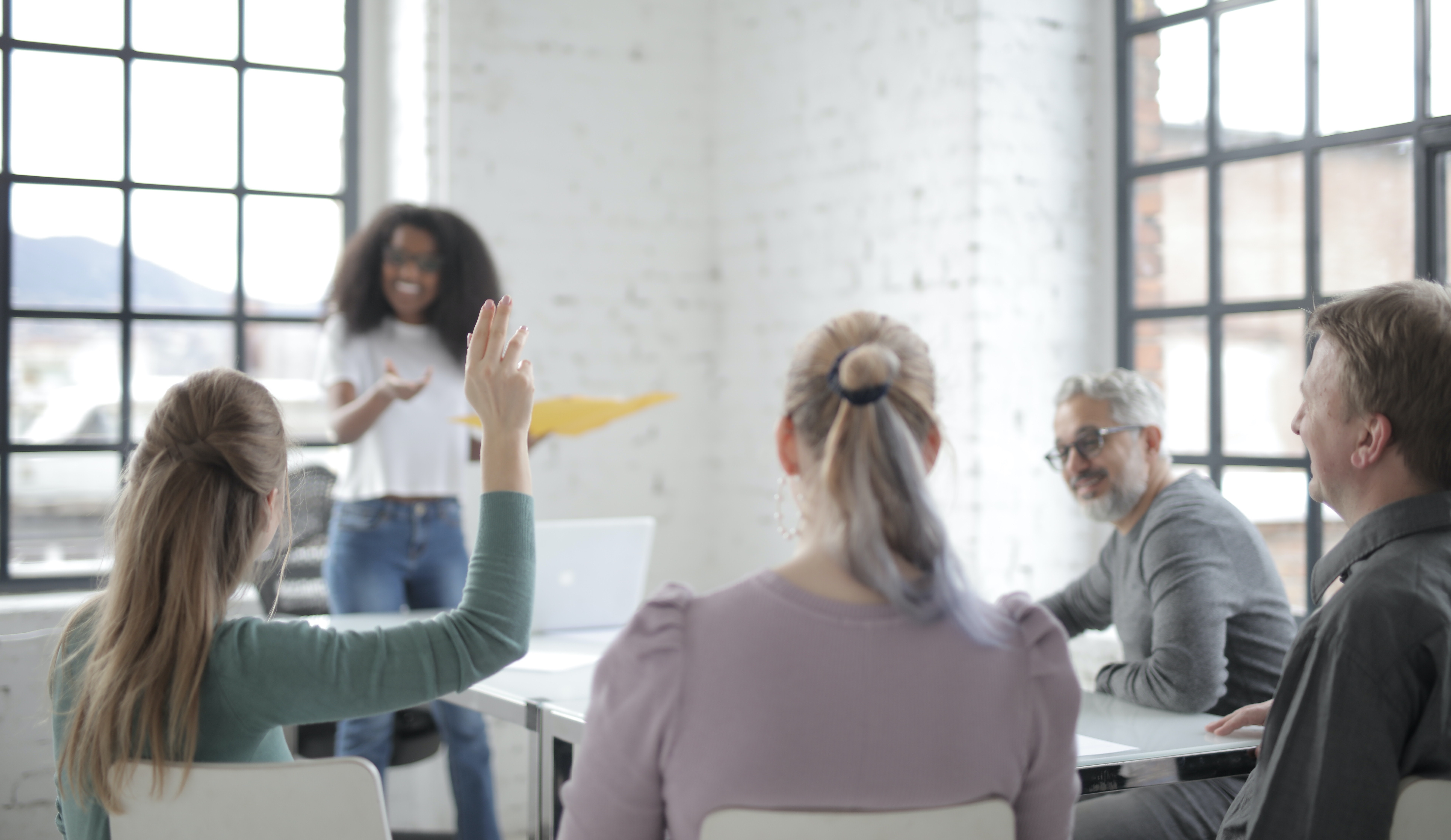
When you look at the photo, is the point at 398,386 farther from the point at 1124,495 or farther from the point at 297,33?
the point at 297,33

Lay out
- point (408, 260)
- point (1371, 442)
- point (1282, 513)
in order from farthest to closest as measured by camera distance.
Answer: point (1282, 513) < point (408, 260) < point (1371, 442)

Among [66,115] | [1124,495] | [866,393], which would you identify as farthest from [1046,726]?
[66,115]

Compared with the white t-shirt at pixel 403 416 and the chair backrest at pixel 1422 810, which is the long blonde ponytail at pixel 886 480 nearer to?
the chair backrest at pixel 1422 810

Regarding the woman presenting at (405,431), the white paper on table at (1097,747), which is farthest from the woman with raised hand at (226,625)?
the woman presenting at (405,431)

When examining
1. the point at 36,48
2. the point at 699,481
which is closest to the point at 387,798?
the point at 699,481

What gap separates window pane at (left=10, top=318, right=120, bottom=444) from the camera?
369 centimetres

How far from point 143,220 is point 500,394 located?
117 inches

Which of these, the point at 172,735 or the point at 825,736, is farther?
the point at 172,735

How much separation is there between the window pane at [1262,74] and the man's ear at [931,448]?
95.9 inches

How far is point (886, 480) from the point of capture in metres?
1.18

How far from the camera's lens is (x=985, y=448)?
3482 mm

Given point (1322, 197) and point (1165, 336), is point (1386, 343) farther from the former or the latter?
point (1165, 336)

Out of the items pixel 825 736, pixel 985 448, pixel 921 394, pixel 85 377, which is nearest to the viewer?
pixel 825 736

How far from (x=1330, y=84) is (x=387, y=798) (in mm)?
3391
